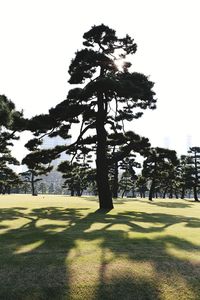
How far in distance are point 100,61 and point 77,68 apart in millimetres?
1638

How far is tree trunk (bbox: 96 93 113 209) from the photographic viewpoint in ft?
72.4

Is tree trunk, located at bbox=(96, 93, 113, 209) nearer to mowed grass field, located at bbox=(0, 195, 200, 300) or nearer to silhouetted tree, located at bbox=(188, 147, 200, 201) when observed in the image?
mowed grass field, located at bbox=(0, 195, 200, 300)

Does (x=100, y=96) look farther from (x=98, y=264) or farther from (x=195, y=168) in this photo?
(x=195, y=168)

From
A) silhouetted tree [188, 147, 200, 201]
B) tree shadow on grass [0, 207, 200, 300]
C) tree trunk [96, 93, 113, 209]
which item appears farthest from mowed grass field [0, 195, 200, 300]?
silhouetted tree [188, 147, 200, 201]

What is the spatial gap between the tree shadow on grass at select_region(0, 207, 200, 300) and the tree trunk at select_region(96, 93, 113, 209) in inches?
421

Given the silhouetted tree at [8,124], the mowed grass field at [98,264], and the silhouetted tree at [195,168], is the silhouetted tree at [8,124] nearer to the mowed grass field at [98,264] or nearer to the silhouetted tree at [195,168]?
the mowed grass field at [98,264]

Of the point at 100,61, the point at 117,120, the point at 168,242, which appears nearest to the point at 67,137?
the point at 117,120

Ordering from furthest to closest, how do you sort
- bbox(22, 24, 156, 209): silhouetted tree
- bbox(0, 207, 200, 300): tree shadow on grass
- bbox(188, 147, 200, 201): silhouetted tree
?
bbox(188, 147, 200, 201): silhouetted tree
bbox(22, 24, 156, 209): silhouetted tree
bbox(0, 207, 200, 300): tree shadow on grass

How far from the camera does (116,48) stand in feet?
77.5

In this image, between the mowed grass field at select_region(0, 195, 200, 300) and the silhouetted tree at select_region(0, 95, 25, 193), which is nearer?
the mowed grass field at select_region(0, 195, 200, 300)

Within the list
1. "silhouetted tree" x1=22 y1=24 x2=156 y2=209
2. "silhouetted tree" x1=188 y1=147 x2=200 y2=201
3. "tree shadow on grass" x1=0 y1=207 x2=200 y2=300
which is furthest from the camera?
"silhouetted tree" x1=188 y1=147 x2=200 y2=201

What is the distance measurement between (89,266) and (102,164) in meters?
14.9

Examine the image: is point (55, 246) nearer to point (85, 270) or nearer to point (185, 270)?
point (85, 270)

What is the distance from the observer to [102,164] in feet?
72.4
